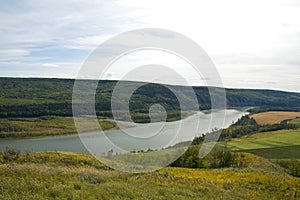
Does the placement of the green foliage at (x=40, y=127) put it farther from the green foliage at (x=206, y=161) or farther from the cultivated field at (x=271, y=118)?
the green foliage at (x=206, y=161)

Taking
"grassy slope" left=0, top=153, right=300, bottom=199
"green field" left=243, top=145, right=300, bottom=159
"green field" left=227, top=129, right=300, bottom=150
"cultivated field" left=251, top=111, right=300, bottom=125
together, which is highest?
"grassy slope" left=0, top=153, right=300, bottom=199

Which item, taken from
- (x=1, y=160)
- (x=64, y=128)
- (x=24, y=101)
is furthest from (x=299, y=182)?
(x=24, y=101)

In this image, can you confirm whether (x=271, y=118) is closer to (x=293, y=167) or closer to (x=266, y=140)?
(x=266, y=140)

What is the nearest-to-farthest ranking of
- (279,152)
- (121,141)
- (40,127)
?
(279,152) → (121,141) → (40,127)

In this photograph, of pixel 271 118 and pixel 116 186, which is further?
pixel 271 118

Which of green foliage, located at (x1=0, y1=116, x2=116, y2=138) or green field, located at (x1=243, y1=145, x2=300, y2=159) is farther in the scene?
green foliage, located at (x1=0, y1=116, x2=116, y2=138)

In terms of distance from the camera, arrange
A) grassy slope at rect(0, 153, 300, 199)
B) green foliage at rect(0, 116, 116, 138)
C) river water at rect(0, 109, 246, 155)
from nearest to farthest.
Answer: grassy slope at rect(0, 153, 300, 199) < river water at rect(0, 109, 246, 155) < green foliage at rect(0, 116, 116, 138)

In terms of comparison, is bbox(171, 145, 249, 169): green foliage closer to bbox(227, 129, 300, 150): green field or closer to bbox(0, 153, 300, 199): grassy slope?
bbox(0, 153, 300, 199): grassy slope

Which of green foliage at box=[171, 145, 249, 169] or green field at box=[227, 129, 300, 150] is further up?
green foliage at box=[171, 145, 249, 169]

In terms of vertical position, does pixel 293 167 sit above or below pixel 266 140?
above

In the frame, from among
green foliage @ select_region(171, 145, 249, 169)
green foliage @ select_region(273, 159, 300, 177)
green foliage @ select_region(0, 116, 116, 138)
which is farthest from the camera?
green foliage @ select_region(0, 116, 116, 138)

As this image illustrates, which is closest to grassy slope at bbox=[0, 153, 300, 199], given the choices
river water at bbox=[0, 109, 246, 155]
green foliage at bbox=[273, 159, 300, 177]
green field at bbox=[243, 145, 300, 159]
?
green foliage at bbox=[273, 159, 300, 177]

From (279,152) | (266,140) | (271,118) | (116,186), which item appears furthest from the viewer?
(271,118)

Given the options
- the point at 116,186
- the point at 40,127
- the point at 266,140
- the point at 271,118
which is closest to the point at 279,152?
the point at 266,140
